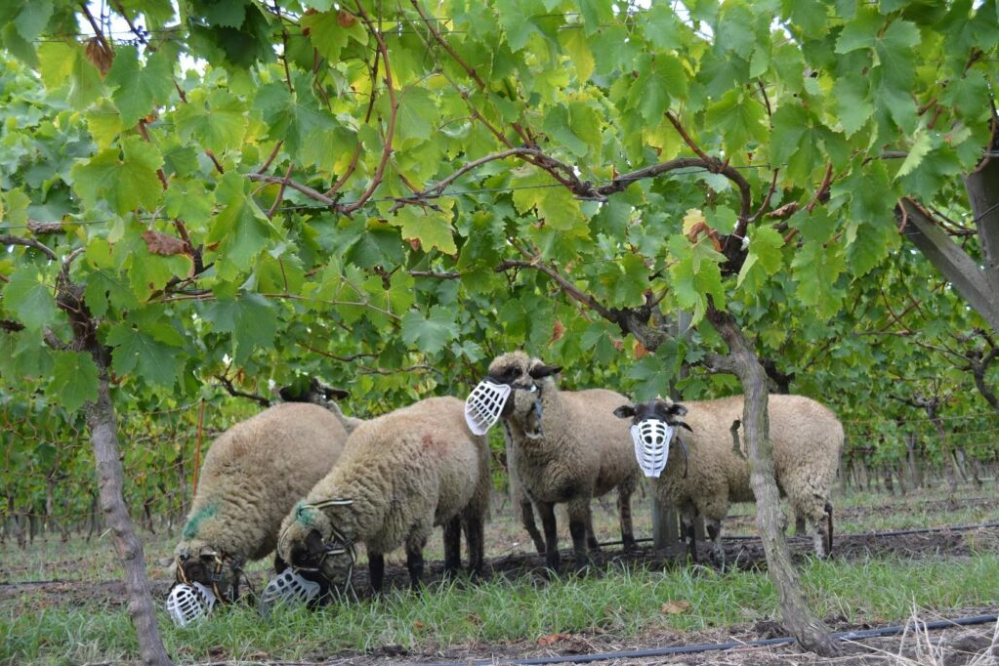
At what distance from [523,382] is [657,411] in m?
1.15

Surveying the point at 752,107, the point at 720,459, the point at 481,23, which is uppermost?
the point at 481,23

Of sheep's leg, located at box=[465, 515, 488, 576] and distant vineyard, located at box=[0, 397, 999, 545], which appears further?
distant vineyard, located at box=[0, 397, 999, 545]

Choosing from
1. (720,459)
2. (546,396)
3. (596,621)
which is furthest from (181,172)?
(720,459)

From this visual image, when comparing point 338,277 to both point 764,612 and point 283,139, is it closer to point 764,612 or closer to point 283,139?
point 283,139

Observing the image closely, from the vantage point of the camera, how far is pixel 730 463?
317 inches

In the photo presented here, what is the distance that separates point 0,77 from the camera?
22.1 ft

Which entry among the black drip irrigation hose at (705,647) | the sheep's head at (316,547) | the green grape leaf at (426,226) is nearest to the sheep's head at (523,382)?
the sheep's head at (316,547)

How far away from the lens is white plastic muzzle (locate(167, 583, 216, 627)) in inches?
225

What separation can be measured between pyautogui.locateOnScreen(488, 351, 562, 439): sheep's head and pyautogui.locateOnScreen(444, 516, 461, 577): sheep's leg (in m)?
1.14

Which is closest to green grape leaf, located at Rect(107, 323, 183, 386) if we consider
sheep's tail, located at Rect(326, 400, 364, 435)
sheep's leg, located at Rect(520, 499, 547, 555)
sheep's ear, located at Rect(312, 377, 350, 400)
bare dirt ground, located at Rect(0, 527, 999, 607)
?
bare dirt ground, located at Rect(0, 527, 999, 607)

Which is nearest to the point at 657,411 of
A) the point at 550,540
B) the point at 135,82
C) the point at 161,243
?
the point at 550,540

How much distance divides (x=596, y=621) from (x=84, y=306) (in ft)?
10.5

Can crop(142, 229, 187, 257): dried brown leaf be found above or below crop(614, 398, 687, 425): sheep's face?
above

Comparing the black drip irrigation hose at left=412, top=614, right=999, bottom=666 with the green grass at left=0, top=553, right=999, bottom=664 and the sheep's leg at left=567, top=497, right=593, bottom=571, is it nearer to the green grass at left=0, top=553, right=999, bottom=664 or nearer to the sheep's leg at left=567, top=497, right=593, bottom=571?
the green grass at left=0, top=553, right=999, bottom=664
